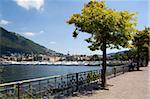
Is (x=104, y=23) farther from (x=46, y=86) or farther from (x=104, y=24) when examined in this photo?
(x=46, y=86)

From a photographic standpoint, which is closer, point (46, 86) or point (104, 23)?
point (46, 86)

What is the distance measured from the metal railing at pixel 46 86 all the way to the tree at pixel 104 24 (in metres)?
1.61

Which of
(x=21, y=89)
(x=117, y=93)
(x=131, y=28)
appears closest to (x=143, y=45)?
(x=131, y=28)

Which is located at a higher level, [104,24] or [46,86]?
[104,24]

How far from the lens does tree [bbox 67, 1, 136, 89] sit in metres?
18.1

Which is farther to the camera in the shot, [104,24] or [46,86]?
[104,24]

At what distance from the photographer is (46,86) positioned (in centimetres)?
1424

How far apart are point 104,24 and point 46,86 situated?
5.79 metres

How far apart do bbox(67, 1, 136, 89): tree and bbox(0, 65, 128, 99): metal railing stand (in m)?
1.61

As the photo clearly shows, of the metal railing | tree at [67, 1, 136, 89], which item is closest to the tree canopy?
tree at [67, 1, 136, 89]

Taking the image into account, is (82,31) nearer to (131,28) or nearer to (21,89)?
(131,28)

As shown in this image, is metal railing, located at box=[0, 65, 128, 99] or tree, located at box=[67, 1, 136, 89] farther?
tree, located at box=[67, 1, 136, 89]

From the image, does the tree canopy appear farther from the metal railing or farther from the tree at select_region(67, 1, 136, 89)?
the metal railing

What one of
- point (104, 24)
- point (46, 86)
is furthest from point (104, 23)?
point (46, 86)
